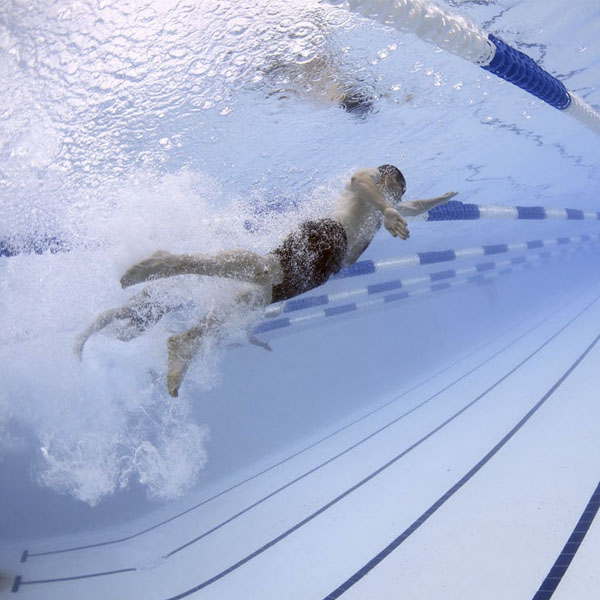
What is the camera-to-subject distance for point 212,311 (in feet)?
10.5

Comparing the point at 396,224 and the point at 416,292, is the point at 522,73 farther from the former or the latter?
the point at 416,292

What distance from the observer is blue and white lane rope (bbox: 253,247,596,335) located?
6.56 m

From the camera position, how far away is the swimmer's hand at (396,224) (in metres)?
2.65

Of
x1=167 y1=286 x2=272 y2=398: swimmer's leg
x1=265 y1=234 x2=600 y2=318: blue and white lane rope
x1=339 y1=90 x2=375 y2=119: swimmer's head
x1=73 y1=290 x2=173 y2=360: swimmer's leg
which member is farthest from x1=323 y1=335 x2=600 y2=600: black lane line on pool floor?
x1=339 y1=90 x2=375 y2=119: swimmer's head

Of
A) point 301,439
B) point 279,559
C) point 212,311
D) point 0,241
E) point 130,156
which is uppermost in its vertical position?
point 130,156

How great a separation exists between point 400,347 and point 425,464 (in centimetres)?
394

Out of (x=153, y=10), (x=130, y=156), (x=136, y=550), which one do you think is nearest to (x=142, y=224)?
(x=130, y=156)

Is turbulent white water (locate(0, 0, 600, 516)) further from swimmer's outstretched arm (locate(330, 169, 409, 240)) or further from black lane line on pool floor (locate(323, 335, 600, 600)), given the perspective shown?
black lane line on pool floor (locate(323, 335, 600, 600))

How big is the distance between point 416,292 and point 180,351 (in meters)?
6.13

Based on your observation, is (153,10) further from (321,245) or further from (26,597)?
(26,597)

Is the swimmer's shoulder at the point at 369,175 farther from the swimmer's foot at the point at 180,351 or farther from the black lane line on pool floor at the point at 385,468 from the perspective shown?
the black lane line on pool floor at the point at 385,468

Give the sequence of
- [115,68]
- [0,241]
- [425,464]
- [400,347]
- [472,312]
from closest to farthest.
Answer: [115,68], [425,464], [0,241], [400,347], [472,312]

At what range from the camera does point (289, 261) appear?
119 inches

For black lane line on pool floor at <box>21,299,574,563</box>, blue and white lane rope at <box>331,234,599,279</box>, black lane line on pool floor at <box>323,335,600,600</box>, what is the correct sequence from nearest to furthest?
black lane line on pool floor at <box>323,335,600,600</box>, black lane line on pool floor at <box>21,299,574,563</box>, blue and white lane rope at <box>331,234,599,279</box>
